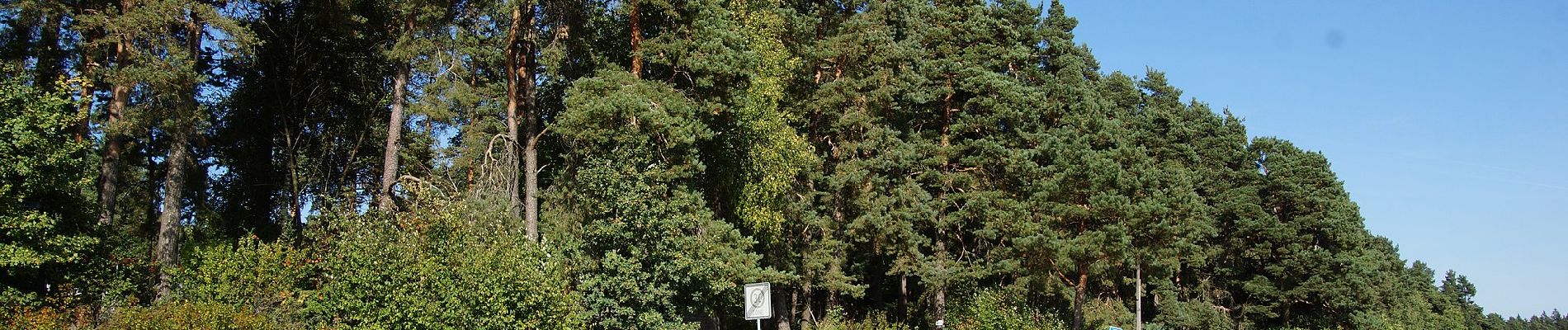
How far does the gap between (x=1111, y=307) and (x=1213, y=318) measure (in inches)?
361

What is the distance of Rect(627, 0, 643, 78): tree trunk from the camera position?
24.3 metres

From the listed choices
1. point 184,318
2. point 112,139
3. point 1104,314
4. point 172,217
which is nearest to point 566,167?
point 172,217

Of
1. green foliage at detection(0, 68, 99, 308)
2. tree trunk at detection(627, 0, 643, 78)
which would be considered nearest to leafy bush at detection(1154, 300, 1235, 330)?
tree trunk at detection(627, 0, 643, 78)

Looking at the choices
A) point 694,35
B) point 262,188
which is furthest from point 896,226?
point 262,188

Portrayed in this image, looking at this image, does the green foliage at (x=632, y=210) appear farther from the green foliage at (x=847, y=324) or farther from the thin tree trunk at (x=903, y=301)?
the thin tree trunk at (x=903, y=301)

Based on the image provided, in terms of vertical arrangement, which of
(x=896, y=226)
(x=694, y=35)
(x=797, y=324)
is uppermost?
(x=694, y=35)

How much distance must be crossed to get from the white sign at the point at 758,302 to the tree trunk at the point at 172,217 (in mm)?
13052

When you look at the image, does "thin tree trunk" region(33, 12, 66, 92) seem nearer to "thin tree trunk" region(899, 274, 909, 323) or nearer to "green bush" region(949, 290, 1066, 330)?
"green bush" region(949, 290, 1066, 330)

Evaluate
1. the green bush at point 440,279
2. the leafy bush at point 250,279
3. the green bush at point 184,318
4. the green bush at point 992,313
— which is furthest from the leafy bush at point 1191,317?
the green bush at point 184,318

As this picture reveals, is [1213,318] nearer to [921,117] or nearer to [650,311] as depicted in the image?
[921,117]

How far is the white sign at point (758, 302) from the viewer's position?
51.1 ft

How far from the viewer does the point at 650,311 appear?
2209cm

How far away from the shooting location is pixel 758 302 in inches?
617

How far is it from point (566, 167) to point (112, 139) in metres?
9.19
